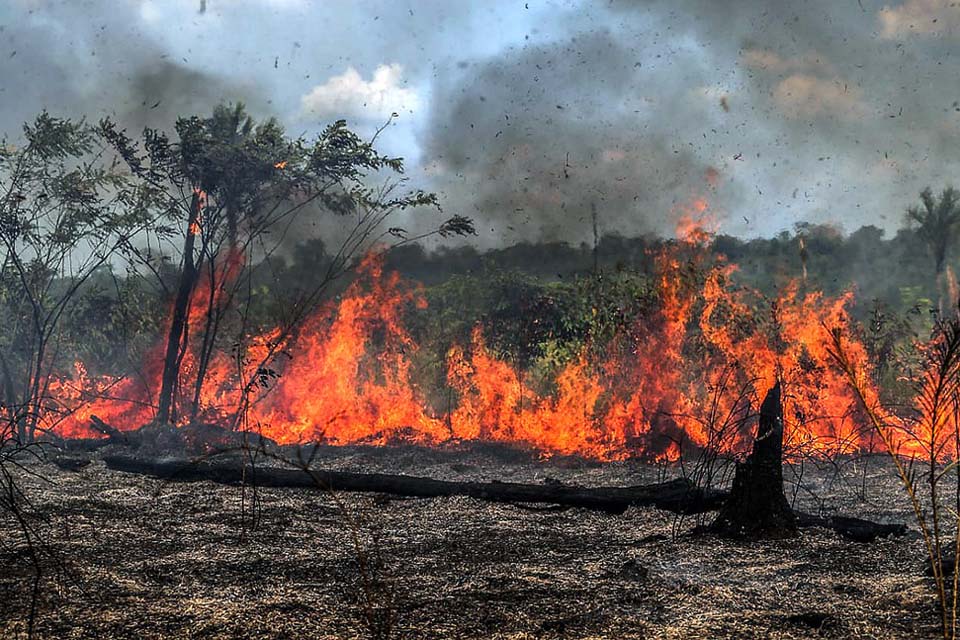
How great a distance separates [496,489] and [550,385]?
7041 mm

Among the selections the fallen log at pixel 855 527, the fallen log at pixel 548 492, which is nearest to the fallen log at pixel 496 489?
the fallen log at pixel 548 492


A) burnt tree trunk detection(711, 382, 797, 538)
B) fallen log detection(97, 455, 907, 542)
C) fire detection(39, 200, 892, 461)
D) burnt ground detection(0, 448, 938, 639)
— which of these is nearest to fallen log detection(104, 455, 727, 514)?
fallen log detection(97, 455, 907, 542)

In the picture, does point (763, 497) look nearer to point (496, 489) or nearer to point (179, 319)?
point (496, 489)

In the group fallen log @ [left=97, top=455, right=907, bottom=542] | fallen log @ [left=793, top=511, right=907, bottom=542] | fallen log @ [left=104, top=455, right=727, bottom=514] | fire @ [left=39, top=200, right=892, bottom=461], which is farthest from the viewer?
fire @ [left=39, top=200, right=892, bottom=461]

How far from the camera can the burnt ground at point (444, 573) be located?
4402mm

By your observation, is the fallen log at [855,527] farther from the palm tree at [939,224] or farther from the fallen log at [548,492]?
the palm tree at [939,224]

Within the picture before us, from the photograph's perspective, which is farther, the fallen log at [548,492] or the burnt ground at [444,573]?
the fallen log at [548,492]

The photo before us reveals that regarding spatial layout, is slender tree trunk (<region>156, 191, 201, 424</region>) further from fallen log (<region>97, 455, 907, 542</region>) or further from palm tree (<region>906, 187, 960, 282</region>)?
palm tree (<region>906, 187, 960, 282</region>)

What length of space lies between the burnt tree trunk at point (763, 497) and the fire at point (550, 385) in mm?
4787

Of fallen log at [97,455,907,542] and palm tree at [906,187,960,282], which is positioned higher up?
palm tree at [906,187,960,282]

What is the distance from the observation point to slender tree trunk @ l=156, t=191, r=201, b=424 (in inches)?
562

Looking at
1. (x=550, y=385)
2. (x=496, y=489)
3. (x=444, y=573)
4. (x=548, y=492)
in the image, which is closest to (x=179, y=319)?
(x=550, y=385)

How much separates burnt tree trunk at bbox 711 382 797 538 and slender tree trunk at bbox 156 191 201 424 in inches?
434

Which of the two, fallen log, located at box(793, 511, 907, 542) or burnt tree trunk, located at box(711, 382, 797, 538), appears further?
burnt tree trunk, located at box(711, 382, 797, 538)
